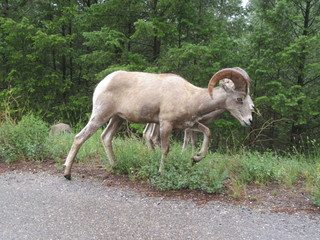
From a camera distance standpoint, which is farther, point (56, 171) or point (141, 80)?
point (56, 171)

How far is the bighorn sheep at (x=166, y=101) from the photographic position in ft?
18.7

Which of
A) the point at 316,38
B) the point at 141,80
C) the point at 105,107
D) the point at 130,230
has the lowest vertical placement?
the point at 130,230

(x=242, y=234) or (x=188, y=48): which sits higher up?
(x=188, y=48)

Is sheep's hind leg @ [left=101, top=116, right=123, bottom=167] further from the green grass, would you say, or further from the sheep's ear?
the sheep's ear

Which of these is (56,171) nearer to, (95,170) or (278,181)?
(95,170)

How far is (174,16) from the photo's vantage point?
1479 centimetres

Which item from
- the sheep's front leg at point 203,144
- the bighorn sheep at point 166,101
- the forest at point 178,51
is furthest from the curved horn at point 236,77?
the forest at point 178,51

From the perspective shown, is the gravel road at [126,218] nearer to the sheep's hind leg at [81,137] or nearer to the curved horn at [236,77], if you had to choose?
the sheep's hind leg at [81,137]

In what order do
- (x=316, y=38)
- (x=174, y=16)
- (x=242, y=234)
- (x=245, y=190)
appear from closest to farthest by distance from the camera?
(x=242, y=234), (x=245, y=190), (x=316, y=38), (x=174, y=16)

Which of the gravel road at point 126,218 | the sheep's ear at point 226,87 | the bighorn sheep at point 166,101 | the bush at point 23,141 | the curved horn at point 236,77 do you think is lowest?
the bush at point 23,141

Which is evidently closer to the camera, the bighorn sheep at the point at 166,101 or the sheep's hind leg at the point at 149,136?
the bighorn sheep at the point at 166,101

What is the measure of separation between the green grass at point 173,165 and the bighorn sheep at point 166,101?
0.32 metres

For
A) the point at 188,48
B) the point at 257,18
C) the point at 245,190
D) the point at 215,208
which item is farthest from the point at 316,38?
the point at 215,208

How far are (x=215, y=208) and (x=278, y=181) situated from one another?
184 centimetres
